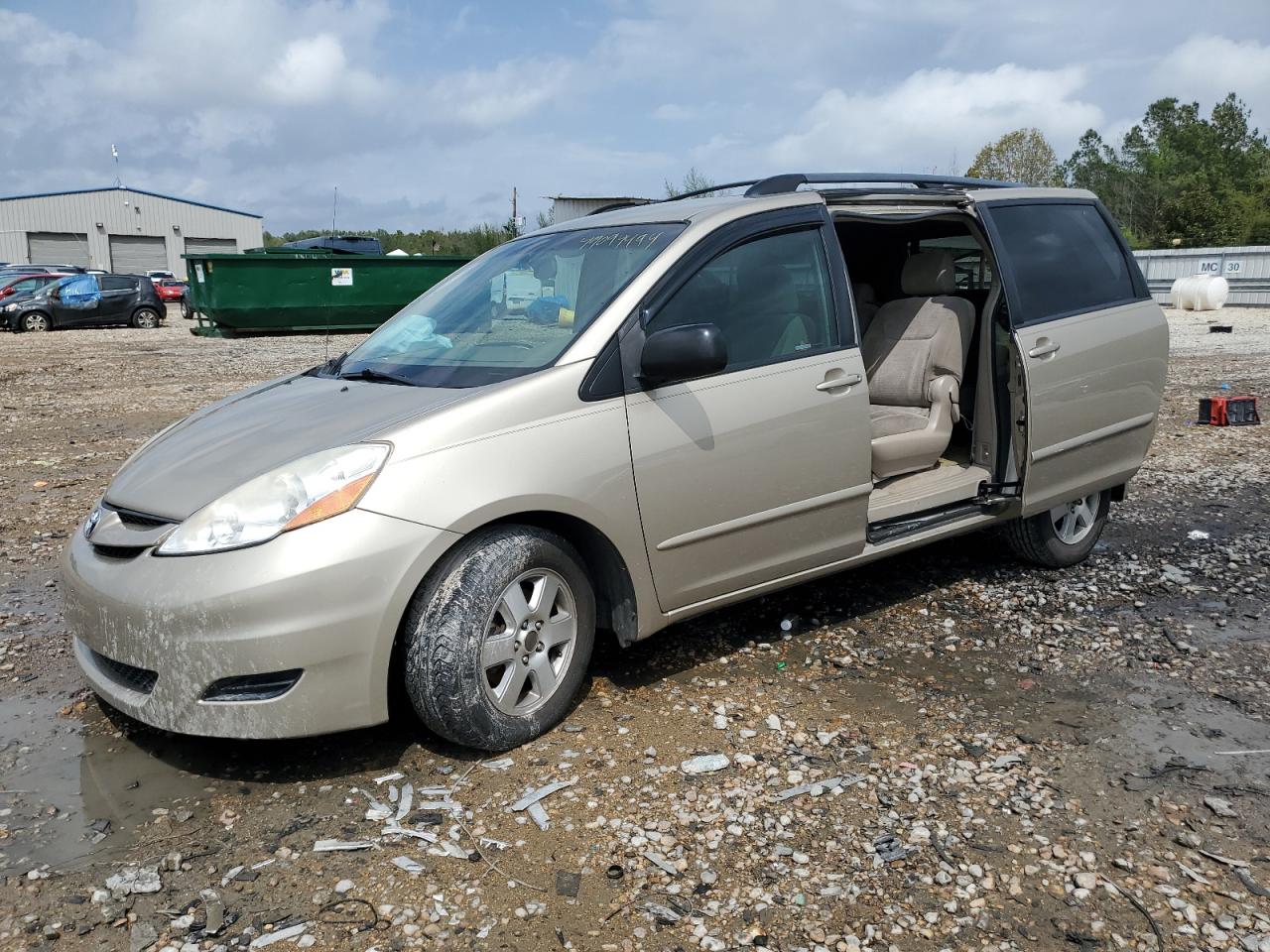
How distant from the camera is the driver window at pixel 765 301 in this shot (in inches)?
153

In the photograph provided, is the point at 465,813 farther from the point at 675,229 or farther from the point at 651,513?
the point at 675,229

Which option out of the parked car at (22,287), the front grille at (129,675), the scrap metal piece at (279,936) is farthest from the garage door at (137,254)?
the scrap metal piece at (279,936)

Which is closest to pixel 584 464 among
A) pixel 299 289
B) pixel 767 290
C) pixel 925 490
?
pixel 767 290

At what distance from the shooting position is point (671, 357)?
3514 millimetres

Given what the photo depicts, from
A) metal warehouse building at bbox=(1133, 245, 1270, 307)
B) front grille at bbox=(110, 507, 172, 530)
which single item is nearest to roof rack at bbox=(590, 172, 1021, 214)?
front grille at bbox=(110, 507, 172, 530)

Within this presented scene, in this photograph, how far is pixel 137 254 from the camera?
179 feet

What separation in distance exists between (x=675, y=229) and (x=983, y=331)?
1891 millimetres

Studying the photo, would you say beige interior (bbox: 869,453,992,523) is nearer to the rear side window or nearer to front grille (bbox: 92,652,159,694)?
the rear side window

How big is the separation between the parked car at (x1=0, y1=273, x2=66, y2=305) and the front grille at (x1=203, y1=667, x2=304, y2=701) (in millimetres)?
26915

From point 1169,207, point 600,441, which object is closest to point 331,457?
point 600,441

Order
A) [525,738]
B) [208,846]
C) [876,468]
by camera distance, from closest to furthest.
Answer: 1. [208,846]
2. [525,738]
3. [876,468]

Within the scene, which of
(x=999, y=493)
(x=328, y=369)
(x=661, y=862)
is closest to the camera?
(x=661, y=862)

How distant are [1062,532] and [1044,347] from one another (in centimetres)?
114

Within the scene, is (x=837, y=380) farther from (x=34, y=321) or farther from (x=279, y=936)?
(x=34, y=321)
